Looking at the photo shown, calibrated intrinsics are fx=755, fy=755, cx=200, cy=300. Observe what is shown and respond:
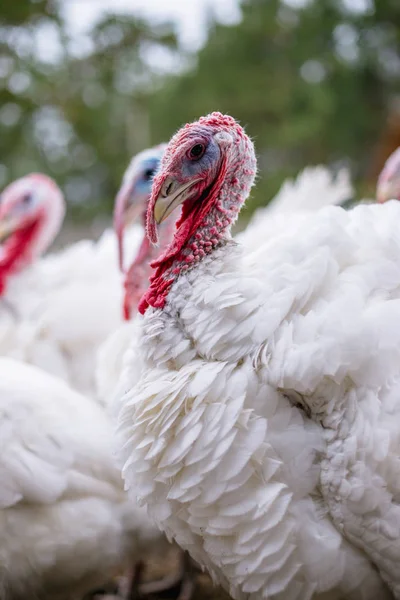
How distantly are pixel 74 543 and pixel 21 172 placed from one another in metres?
8.42

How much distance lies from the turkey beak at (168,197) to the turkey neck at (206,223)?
0.08 metres

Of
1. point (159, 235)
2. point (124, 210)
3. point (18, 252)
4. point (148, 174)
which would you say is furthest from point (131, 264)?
point (18, 252)

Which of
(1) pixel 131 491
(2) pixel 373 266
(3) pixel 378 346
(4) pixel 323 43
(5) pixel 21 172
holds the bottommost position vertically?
(5) pixel 21 172

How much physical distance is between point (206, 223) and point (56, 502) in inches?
43.6

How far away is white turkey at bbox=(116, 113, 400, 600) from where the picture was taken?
2.00m

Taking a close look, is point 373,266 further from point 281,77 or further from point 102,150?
point 281,77

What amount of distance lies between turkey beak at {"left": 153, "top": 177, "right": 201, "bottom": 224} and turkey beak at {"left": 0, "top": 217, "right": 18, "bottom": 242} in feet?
7.51

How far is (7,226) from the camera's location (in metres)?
4.30

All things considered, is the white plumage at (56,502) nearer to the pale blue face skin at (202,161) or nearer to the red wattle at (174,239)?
the red wattle at (174,239)

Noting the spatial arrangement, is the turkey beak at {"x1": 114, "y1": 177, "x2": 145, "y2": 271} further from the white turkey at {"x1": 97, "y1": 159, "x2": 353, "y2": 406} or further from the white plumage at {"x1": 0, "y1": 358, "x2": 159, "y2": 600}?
the white plumage at {"x1": 0, "y1": 358, "x2": 159, "y2": 600}

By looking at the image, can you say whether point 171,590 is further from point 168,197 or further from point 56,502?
point 168,197

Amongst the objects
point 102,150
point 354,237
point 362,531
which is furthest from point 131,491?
point 102,150

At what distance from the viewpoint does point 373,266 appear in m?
2.20

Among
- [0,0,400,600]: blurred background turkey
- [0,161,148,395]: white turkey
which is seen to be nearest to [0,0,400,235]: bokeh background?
[0,0,400,600]: blurred background turkey
